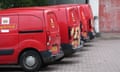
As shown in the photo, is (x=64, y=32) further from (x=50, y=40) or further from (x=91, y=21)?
(x=91, y=21)

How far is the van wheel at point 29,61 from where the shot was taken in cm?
1205

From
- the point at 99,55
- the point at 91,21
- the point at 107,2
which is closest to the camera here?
the point at 99,55

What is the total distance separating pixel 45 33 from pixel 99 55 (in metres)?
5.08

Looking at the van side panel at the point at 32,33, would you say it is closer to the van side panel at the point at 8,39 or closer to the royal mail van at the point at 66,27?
the van side panel at the point at 8,39

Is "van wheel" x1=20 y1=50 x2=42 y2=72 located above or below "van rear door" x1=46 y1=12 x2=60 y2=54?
below

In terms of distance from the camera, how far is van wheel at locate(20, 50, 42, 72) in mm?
12055

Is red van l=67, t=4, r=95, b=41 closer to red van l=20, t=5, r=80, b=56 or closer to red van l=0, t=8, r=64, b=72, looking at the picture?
red van l=20, t=5, r=80, b=56

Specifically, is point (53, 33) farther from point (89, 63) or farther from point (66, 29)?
point (89, 63)

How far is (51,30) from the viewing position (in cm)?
1223

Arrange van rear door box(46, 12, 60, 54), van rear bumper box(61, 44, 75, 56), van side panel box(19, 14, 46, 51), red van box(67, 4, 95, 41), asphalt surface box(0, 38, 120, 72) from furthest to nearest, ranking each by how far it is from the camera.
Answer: red van box(67, 4, 95, 41) < van rear bumper box(61, 44, 75, 56) < asphalt surface box(0, 38, 120, 72) < van rear door box(46, 12, 60, 54) < van side panel box(19, 14, 46, 51)

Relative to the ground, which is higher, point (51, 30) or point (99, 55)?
point (51, 30)

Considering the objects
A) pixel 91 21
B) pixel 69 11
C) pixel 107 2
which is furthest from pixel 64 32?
pixel 107 2

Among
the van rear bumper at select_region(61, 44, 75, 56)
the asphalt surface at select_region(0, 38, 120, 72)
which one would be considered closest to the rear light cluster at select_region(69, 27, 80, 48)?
the van rear bumper at select_region(61, 44, 75, 56)

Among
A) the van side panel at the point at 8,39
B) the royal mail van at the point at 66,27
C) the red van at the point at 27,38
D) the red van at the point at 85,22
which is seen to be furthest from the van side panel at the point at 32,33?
the red van at the point at 85,22
